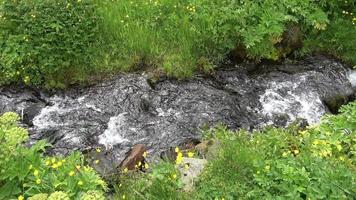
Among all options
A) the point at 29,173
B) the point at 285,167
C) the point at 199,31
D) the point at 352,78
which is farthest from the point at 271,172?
the point at 352,78

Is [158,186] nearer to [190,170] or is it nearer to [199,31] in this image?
[190,170]

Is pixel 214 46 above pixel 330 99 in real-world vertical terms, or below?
above

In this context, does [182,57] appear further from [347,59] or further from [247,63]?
[347,59]

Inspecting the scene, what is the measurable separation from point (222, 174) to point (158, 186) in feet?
2.29

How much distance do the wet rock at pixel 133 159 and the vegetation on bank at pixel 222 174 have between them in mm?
964

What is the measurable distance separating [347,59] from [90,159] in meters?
→ 6.23

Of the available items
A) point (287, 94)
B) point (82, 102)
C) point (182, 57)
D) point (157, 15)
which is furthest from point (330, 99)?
point (82, 102)

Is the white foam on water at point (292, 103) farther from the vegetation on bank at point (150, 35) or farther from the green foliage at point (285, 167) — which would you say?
the green foliage at point (285, 167)

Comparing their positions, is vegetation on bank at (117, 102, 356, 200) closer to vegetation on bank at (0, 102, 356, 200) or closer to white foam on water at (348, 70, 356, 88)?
vegetation on bank at (0, 102, 356, 200)

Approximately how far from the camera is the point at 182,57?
31.0ft

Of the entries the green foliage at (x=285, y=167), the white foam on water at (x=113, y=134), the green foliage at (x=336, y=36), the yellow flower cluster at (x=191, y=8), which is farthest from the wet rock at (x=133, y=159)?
the green foliage at (x=336, y=36)

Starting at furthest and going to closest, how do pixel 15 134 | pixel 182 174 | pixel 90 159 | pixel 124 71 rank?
pixel 124 71 → pixel 90 159 → pixel 182 174 → pixel 15 134

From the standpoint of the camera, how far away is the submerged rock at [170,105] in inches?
316

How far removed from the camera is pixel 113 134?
319 inches
